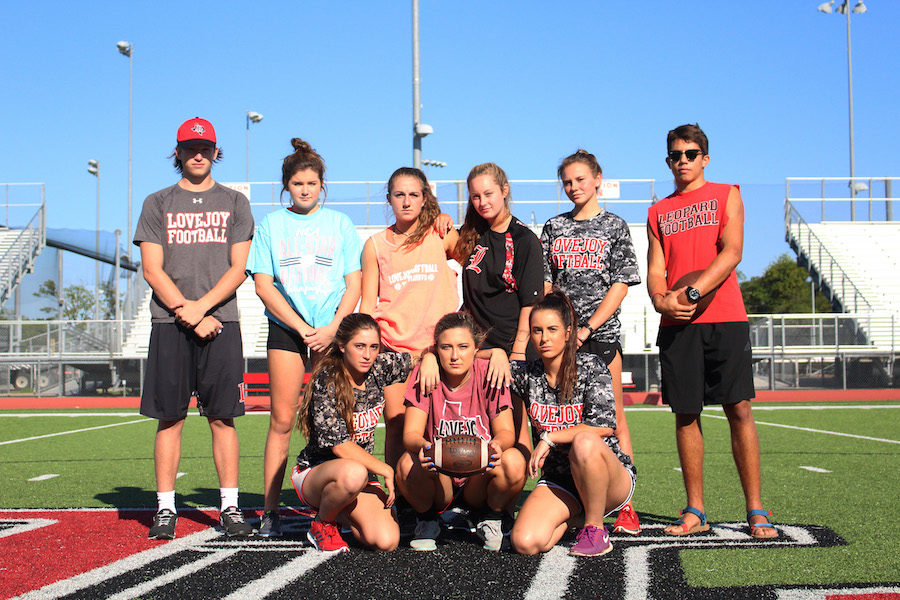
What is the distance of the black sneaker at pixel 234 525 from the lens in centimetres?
412

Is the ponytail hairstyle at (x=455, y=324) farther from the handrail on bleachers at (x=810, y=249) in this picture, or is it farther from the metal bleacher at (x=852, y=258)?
the handrail on bleachers at (x=810, y=249)

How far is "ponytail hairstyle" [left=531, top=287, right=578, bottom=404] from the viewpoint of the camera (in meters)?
3.91

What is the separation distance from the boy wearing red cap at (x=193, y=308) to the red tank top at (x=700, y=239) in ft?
7.61

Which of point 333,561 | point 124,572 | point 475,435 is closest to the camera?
point 124,572

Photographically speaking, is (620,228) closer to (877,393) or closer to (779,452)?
(779,452)

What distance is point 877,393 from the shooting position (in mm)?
17328

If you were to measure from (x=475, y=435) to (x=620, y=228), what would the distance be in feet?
4.82

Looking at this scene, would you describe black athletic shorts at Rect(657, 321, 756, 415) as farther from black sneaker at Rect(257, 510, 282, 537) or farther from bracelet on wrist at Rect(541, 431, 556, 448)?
black sneaker at Rect(257, 510, 282, 537)

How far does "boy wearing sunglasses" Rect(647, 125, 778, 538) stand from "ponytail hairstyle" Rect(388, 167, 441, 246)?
1236 millimetres

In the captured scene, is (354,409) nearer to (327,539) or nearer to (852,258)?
(327,539)

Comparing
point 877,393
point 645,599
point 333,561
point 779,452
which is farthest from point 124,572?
point 877,393

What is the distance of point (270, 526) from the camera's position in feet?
13.8

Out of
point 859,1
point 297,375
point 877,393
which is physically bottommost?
point 877,393

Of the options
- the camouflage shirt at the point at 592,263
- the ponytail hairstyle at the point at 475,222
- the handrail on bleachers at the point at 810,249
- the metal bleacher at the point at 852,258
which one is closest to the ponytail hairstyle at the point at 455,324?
the ponytail hairstyle at the point at 475,222
